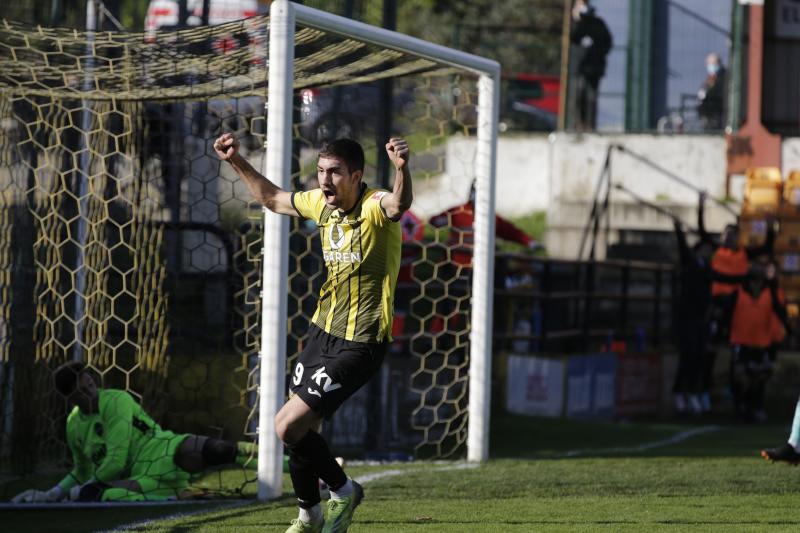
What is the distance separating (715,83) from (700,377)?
7146mm

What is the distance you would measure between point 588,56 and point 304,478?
51.5 feet

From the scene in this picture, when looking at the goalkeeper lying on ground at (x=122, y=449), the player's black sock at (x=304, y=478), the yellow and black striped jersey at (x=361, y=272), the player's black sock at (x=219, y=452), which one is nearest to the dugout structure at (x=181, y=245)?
the player's black sock at (x=219, y=452)

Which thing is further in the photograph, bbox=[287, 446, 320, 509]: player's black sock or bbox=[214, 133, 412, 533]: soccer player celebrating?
bbox=[287, 446, 320, 509]: player's black sock

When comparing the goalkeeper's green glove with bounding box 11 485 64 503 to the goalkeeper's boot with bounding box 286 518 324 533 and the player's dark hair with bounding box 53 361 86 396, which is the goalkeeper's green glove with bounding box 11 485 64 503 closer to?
the player's dark hair with bounding box 53 361 86 396

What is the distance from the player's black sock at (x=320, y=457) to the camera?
5871 millimetres

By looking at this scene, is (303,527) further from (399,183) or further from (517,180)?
(517,180)

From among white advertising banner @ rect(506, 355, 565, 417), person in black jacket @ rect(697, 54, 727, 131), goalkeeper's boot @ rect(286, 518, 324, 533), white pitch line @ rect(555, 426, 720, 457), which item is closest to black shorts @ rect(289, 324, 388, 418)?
goalkeeper's boot @ rect(286, 518, 324, 533)

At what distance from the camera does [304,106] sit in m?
9.20

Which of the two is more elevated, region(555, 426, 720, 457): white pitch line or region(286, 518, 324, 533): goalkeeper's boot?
region(286, 518, 324, 533): goalkeeper's boot

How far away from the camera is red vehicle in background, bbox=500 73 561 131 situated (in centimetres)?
2159

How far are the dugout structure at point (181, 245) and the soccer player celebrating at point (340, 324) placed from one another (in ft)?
5.01

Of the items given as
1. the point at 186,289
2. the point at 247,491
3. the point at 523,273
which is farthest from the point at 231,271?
the point at 523,273

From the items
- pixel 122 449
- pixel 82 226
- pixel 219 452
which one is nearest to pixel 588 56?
pixel 82 226

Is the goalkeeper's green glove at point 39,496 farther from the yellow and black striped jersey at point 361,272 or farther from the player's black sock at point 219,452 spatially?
the yellow and black striped jersey at point 361,272
